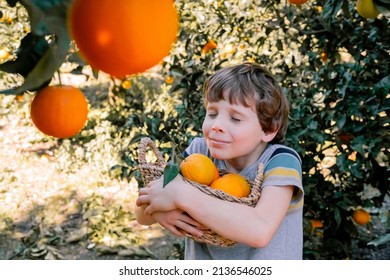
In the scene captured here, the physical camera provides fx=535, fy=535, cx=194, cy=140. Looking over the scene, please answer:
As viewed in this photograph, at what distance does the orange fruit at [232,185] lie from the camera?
40.4 inches

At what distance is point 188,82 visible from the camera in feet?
7.44

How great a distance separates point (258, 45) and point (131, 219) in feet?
4.10

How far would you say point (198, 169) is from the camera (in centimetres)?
103

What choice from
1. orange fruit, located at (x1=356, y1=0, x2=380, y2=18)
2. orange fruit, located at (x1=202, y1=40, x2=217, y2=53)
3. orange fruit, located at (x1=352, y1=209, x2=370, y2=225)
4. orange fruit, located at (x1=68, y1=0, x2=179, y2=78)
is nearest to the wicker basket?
orange fruit, located at (x1=356, y1=0, x2=380, y2=18)

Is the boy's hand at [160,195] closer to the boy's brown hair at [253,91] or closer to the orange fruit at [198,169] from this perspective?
the orange fruit at [198,169]

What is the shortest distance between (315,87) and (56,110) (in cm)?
174

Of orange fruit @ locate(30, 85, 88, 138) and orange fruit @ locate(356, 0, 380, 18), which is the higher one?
orange fruit @ locate(356, 0, 380, 18)

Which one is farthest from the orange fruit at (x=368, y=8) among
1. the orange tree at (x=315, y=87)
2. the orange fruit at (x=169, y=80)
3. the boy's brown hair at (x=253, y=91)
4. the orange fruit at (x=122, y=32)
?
the orange fruit at (x=169, y=80)

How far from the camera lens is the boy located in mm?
986

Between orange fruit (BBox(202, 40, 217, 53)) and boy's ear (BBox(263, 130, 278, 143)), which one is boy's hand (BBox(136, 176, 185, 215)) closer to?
boy's ear (BBox(263, 130, 278, 143))

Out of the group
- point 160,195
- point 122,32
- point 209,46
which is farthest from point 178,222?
point 209,46

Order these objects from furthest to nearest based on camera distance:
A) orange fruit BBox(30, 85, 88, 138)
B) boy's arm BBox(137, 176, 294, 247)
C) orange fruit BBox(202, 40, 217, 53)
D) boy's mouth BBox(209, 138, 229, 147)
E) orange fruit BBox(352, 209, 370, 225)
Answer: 1. orange fruit BBox(202, 40, 217, 53)
2. orange fruit BBox(352, 209, 370, 225)
3. boy's mouth BBox(209, 138, 229, 147)
4. boy's arm BBox(137, 176, 294, 247)
5. orange fruit BBox(30, 85, 88, 138)

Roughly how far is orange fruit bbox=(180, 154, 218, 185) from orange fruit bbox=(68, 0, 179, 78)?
0.68 meters

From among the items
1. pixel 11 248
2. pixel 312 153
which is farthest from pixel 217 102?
pixel 11 248
